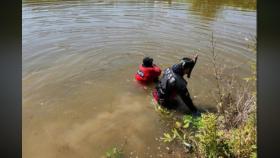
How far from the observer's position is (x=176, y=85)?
461cm

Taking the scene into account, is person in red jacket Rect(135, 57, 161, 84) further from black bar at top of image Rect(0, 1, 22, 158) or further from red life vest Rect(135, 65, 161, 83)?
black bar at top of image Rect(0, 1, 22, 158)

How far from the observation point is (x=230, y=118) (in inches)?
135

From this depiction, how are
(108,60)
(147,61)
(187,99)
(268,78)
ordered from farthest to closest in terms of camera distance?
(108,60) → (147,61) → (187,99) → (268,78)

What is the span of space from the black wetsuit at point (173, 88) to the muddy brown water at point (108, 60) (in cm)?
30

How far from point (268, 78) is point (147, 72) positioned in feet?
16.4

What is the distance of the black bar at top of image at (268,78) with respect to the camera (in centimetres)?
52

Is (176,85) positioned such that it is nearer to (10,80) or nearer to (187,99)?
(187,99)

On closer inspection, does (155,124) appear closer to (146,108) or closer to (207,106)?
(146,108)

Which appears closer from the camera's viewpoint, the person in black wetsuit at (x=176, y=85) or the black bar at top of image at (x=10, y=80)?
the black bar at top of image at (x=10, y=80)

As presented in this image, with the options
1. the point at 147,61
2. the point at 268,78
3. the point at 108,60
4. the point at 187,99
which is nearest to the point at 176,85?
the point at 187,99

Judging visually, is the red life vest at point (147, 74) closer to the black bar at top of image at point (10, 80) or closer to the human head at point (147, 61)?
the human head at point (147, 61)

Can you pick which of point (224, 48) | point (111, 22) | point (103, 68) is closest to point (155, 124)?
point (103, 68)

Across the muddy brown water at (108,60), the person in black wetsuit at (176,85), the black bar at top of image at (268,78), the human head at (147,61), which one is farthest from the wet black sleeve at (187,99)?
the black bar at top of image at (268,78)

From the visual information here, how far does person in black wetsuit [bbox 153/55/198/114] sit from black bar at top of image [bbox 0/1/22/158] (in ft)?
13.2
